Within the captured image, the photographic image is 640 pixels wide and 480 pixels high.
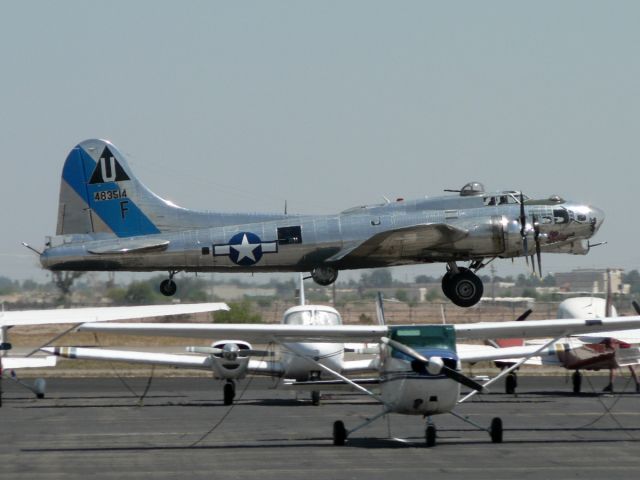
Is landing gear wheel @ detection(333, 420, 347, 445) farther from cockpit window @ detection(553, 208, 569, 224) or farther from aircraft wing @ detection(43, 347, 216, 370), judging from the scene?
cockpit window @ detection(553, 208, 569, 224)

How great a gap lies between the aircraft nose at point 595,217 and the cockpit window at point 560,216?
642mm

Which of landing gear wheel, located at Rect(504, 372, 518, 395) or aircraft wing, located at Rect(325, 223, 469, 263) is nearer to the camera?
aircraft wing, located at Rect(325, 223, 469, 263)

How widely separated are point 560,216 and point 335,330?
368 inches

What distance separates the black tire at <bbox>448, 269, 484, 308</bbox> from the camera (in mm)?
31406

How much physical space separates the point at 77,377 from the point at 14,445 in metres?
21.1

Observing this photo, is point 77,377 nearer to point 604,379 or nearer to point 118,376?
point 118,376

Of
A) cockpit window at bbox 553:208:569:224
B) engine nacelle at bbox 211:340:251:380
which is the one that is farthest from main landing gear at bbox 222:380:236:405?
cockpit window at bbox 553:208:569:224

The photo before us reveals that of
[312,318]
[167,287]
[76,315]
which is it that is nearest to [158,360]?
[167,287]

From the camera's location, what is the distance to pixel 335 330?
23953 mm

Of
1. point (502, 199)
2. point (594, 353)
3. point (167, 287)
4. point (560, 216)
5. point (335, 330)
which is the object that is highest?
point (502, 199)

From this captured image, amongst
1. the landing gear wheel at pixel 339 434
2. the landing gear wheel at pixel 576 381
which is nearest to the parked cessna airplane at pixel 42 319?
the landing gear wheel at pixel 339 434

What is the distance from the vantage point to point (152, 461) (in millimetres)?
20672

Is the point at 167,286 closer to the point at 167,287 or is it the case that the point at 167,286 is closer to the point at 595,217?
the point at 167,287

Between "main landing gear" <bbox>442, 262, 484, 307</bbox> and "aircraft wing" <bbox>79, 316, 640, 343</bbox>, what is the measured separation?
642 cm
